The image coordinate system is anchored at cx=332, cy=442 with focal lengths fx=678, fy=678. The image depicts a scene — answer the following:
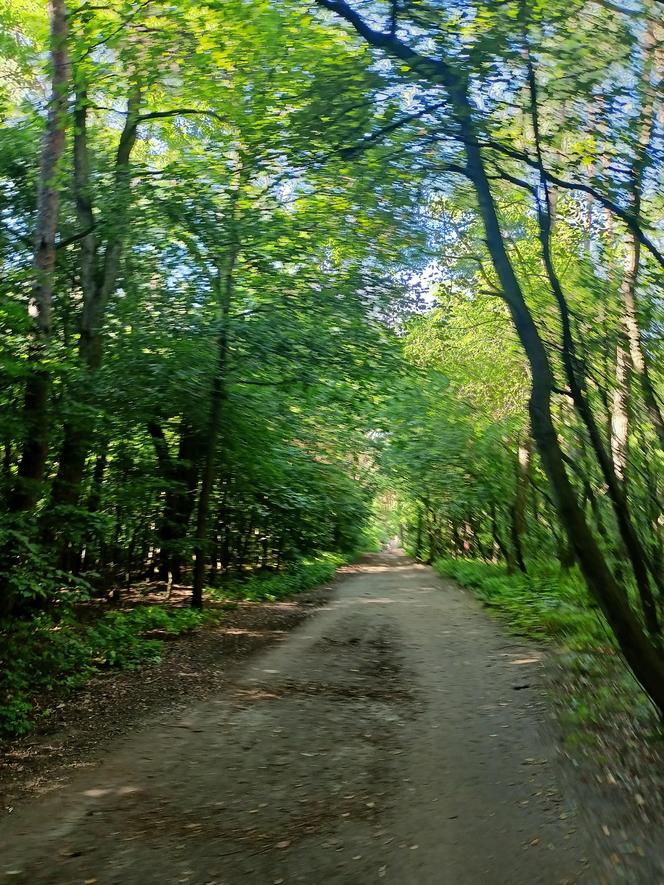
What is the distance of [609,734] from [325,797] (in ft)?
9.15

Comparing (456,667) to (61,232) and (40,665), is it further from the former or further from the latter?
(61,232)

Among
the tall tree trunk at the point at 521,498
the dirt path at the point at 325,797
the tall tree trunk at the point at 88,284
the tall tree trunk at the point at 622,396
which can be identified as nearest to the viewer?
the dirt path at the point at 325,797

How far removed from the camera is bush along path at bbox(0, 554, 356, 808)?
6.26 metres

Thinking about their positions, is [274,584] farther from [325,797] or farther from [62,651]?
[325,797]

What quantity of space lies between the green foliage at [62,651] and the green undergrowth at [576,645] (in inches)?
215

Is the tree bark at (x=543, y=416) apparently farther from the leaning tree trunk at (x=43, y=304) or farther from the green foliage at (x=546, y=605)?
the leaning tree trunk at (x=43, y=304)

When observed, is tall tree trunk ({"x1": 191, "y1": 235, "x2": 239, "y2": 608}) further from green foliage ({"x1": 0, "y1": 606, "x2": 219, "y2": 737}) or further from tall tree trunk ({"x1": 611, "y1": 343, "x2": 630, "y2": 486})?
tall tree trunk ({"x1": 611, "y1": 343, "x2": 630, "y2": 486})

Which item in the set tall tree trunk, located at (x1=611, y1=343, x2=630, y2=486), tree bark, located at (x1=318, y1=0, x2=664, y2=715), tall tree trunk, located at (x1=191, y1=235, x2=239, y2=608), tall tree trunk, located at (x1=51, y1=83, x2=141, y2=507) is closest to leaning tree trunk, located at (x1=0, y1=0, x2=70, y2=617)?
tall tree trunk, located at (x1=51, y1=83, x2=141, y2=507)

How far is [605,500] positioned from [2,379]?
8.20 metres

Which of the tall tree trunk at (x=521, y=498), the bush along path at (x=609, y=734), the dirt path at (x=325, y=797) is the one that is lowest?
the dirt path at (x=325, y=797)

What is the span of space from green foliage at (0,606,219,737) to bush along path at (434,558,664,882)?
521 cm

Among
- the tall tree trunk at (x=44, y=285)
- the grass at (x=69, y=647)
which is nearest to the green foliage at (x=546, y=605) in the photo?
the grass at (x=69, y=647)

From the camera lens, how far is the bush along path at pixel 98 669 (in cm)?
626

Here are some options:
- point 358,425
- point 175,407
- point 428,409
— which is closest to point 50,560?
point 175,407
